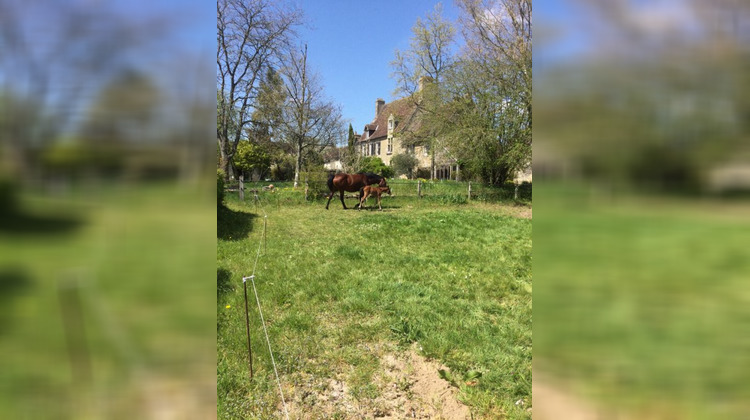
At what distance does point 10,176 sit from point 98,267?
247 millimetres

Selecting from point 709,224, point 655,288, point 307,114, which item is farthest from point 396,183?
point 709,224

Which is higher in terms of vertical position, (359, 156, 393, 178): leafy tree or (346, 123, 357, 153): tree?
(346, 123, 357, 153): tree

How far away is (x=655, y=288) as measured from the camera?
6.04ft

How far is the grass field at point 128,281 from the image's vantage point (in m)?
0.53

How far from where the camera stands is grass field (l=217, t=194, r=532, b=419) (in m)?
2.21

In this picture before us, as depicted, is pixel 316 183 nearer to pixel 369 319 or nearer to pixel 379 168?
pixel 369 319

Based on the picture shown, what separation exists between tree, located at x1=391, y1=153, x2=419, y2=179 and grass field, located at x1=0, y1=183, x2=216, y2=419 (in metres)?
28.4

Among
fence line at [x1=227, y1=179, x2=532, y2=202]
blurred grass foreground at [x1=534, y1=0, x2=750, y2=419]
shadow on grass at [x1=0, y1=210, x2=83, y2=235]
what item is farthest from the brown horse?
shadow on grass at [x1=0, y1=210, x2=83, y2=235]

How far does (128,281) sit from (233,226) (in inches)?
308

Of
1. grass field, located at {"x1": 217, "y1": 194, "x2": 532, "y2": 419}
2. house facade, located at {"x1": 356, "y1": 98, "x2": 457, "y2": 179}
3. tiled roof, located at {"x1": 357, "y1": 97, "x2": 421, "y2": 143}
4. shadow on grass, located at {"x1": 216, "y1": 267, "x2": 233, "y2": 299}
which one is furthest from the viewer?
Answer: house facade, located at {"x1": 356, "y1": 98, "x2": 457, "y2": 179}

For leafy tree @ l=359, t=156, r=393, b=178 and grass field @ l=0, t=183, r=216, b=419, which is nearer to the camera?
grass field @ l=0, t=183, r=216, b=419

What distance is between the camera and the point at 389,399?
2191 mm

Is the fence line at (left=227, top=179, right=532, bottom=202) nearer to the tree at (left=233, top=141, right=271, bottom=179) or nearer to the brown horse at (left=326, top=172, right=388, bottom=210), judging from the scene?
the brown horse at (left=326, top=172, right=388, bottom=210)

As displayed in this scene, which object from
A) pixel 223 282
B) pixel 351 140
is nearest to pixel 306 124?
pixel 351 140
